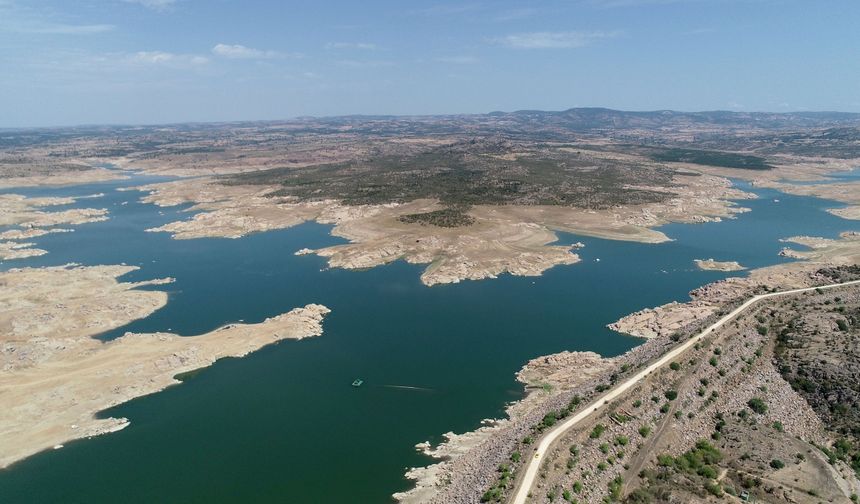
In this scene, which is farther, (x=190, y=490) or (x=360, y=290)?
(x=360, y=290)

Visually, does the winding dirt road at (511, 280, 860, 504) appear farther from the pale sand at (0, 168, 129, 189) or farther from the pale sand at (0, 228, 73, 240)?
Answer: the pale sand at (0, 168, 129, 189)

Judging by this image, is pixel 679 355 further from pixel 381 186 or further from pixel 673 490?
pixel 381 186

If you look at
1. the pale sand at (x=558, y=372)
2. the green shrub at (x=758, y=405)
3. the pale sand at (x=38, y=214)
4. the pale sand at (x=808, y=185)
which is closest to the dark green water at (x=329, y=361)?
the pale sand at (x=558, y=372)

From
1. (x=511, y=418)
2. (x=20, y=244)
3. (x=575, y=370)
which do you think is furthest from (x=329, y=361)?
(x=20, y=244)

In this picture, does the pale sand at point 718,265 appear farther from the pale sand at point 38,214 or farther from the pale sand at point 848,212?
the pale sand at point 38,214

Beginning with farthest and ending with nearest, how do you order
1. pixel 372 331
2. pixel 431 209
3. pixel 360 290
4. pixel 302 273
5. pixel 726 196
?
pixel 726 196 → pixel 431 209 → pixel 302 273 → pixel 360 290 → pixel 372 331

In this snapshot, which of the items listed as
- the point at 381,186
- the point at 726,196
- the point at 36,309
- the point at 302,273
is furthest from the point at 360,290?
the point at 726,196
